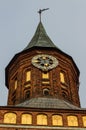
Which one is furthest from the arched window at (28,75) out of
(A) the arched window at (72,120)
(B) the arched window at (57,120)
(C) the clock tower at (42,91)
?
(A) the arched window at (72,120)

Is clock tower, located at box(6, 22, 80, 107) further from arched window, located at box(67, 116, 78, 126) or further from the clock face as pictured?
arched window, located at box(67, 116, 78, 126)

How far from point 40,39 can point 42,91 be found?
7889 mm

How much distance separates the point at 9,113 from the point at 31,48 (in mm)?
9973

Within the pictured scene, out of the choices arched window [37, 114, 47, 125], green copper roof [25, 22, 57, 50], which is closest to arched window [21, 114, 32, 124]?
arched window [37, 114, 47, 125]

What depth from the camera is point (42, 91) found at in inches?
1222

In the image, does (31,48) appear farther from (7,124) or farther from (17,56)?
(7,124)

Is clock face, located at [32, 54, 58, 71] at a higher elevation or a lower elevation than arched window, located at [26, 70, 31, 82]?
higher

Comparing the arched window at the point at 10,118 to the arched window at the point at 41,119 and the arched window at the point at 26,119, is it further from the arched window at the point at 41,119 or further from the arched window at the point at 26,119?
the arched window at the point at 41,119

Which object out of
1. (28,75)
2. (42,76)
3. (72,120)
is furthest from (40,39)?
(72,120)

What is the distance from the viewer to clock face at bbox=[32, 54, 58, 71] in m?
32.4

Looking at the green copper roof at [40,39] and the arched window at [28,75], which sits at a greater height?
the green copper roof at [40,39]

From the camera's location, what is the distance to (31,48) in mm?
34688

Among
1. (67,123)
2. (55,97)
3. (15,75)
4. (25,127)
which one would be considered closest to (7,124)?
(25,127)

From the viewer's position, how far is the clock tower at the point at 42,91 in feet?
82.3
